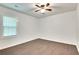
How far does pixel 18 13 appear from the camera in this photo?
191cm

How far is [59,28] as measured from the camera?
1.87 m

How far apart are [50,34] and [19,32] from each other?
678mm

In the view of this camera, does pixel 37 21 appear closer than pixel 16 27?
A: Yes

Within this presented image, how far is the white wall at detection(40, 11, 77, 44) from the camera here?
1.79 metres

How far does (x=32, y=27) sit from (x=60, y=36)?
23.7 inches

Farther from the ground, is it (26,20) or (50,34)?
(26,20)

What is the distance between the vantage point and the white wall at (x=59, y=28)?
5.88 feet

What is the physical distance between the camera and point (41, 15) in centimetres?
179

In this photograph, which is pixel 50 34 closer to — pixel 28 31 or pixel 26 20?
pixel 28 31

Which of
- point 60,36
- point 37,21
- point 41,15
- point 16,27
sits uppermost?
point 41,15

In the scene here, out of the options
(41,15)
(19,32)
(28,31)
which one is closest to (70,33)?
(41,15)

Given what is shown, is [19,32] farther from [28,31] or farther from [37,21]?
[37,21]

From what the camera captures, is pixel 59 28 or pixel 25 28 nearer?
pixel 59 28

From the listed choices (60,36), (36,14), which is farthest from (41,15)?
(60,36)
